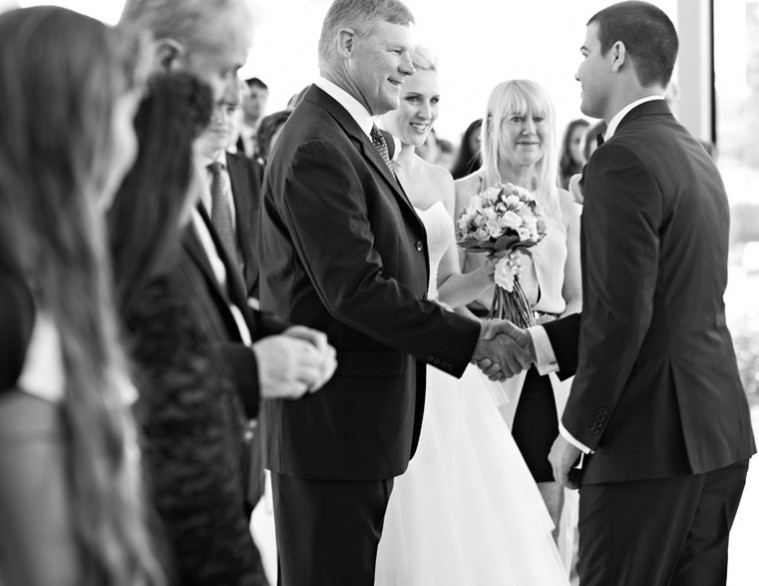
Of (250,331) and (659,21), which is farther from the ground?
(659,21)

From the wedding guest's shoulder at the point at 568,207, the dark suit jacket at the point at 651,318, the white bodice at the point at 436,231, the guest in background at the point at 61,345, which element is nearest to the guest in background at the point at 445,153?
the wedding guest's shoulder at the point at 568,207

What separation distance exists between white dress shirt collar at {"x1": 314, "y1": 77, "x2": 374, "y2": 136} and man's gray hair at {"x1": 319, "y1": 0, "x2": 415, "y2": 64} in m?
0.13

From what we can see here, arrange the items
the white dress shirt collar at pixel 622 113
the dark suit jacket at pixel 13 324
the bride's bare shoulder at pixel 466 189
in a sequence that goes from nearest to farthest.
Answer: the dark suit jacket at pixel 13 324
the white dress shirt collar at pixel 622 113
the bride's bare shoulder at pixel 466 189

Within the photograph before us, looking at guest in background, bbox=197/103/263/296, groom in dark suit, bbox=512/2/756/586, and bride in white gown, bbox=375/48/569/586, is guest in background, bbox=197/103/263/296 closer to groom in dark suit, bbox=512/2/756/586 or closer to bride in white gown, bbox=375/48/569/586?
bride in white gown, bbox=375/48/569/586

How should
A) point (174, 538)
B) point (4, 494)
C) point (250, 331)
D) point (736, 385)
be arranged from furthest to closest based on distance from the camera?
point (736, 385)
point (250, 331)
point (174, 538)
point (4, 494)

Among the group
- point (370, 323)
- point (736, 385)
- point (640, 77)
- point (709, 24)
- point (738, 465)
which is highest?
point (709, 24)

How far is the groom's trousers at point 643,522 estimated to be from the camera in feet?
8.66

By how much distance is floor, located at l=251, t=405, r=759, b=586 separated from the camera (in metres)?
4.26

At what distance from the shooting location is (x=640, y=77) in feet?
9.23

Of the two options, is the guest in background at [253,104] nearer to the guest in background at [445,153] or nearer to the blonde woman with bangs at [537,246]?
the blonde woman with bangs at [537,246]

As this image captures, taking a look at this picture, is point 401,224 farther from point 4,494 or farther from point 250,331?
point 4,494

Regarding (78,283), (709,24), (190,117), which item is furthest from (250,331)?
(709,24)

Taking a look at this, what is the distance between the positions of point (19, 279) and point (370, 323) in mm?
1572

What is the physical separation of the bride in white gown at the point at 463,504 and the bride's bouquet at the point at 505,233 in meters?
0.09
